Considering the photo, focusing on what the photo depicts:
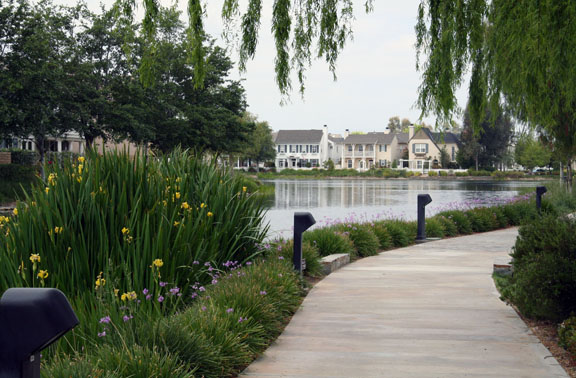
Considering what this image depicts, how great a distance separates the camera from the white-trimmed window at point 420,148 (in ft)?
335

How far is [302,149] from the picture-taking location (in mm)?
111688

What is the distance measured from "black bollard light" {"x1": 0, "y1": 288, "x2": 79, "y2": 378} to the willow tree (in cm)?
484

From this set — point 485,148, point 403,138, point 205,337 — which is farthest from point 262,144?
point 205,337

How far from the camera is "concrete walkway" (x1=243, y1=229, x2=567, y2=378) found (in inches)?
186

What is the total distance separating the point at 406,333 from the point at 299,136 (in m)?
107

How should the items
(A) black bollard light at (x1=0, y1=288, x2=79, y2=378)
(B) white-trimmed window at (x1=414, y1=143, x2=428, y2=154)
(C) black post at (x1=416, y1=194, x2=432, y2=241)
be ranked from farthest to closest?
(B) white-trimmed window at (x1=414, y1=143, x2=428, y2=154)
(C) black post at (x1=416, y1=194, x2=432, y2=241)
(A) black bollard light at (x1=0, y1=288, x2=79, y2=378)

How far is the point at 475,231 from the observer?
18.2 m

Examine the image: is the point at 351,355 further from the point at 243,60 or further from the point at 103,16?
the point at 103,16

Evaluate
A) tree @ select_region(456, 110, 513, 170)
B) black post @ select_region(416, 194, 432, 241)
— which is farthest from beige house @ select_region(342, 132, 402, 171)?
black post @ select_region(416, 194, 432, 241)

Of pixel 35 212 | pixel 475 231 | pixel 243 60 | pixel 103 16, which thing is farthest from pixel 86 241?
pixel 103 16

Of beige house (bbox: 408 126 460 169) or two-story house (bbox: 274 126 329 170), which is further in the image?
two-story house (bbox: 274 126 329 170)

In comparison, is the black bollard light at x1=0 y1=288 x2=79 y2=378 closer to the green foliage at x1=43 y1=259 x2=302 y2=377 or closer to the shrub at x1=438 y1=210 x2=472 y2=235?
the green foliage at x1=43 y1=259 x2=302 y2=377

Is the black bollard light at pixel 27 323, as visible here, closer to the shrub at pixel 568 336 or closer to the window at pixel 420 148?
the shrub at pixel 568 336

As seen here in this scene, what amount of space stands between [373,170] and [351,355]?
98.6 metres
